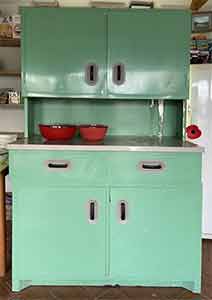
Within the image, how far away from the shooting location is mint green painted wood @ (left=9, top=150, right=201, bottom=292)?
2145 mm

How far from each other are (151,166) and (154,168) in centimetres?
2

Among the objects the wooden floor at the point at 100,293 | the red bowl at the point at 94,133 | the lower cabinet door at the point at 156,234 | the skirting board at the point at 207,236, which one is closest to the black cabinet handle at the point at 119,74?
the red bowl at the point at 94,133

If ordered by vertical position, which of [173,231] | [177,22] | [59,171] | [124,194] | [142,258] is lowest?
[142,258]

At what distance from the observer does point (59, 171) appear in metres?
2.14

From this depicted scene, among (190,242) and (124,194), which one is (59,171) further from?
(190,242)

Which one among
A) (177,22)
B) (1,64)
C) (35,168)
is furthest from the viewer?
(1,64)

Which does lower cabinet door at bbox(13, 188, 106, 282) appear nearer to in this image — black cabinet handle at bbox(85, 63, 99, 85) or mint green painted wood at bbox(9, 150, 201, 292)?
mint green painted wood at bbox(9, 150, 201, 292)

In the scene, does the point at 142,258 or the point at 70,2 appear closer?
the point at 142,258

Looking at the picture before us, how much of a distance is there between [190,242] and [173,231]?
0.13 meters

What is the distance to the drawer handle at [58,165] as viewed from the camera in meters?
2.14

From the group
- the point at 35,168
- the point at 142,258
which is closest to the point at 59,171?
the point at 35,168

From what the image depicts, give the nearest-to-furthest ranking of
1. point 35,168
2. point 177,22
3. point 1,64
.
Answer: point 35,168, point 177,22, point 1,64

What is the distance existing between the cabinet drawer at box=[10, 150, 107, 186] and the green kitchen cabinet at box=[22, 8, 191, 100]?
0.46m

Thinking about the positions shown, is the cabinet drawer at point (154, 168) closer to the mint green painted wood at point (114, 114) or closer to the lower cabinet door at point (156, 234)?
the lower cabinet door at point (156, 234)
